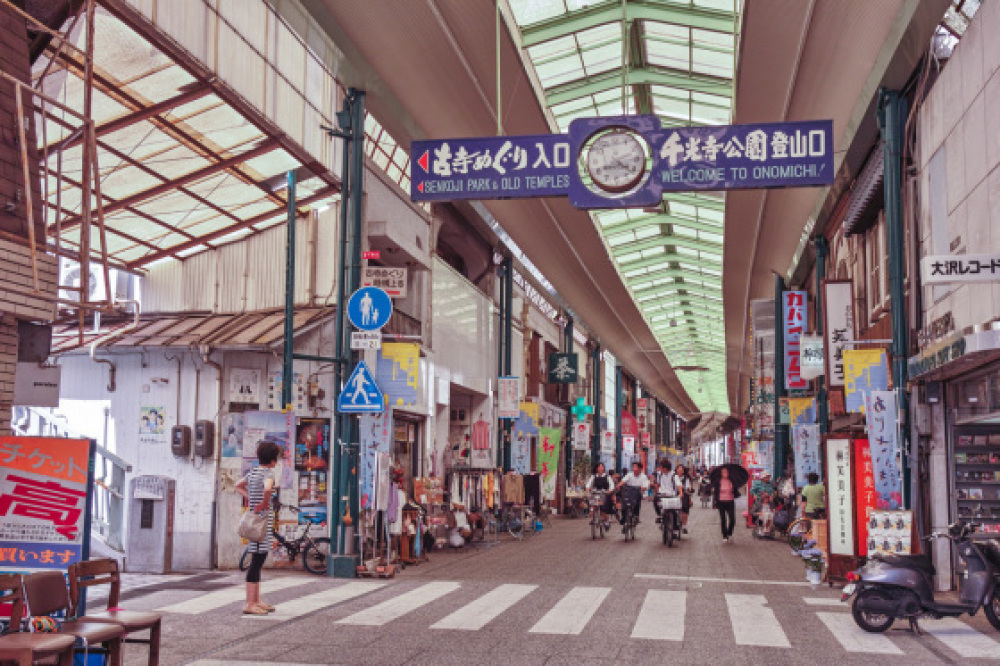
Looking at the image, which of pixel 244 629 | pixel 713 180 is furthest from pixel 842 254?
pixel 244 629

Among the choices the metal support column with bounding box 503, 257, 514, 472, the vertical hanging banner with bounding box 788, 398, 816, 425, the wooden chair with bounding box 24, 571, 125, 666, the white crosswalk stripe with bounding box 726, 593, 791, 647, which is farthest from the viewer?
the metal support column with bounding box 503, 257, 514, 472

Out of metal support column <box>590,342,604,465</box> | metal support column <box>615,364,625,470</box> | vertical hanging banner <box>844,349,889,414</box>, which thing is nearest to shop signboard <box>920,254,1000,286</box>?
vertical hanging banner <box>844,349,889,414</box>

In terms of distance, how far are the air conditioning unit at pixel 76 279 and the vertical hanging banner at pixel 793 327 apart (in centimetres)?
1546

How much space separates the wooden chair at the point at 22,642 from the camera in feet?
16.6

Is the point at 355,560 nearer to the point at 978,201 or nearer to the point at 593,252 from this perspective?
the point at 978,201

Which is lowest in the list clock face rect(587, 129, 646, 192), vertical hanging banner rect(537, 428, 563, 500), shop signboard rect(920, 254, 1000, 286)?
vertical hanging banner rect(537, 428, 563, 500)

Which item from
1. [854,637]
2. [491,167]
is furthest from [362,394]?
[854,637]

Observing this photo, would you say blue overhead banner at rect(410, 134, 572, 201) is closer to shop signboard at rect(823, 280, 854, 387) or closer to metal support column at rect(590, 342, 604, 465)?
shop signboard at rect(823, 280, 854, 387)

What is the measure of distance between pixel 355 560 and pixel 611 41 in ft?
30.1

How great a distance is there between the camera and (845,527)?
13.3 metres

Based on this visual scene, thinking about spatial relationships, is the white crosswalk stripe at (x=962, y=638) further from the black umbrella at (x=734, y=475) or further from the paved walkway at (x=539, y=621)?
the black umbrella at (x=734, y=475)

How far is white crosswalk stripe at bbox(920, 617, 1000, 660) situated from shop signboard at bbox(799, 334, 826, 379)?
30.5 ft

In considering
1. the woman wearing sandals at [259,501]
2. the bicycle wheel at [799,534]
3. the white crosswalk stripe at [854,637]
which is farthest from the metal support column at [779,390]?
the woman wearing sandals at [259,501]

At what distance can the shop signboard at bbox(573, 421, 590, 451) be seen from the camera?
115 feet
